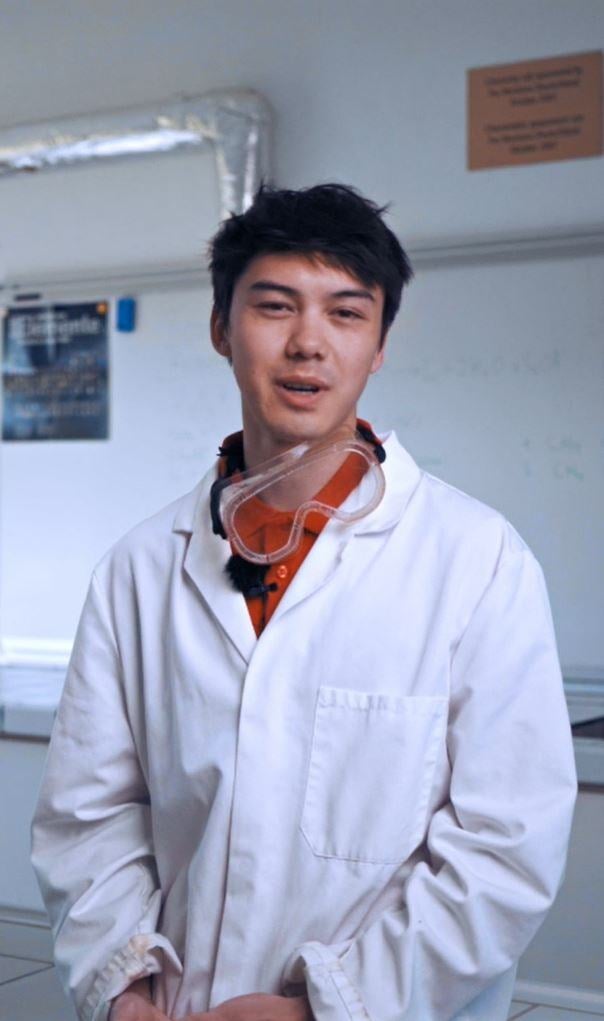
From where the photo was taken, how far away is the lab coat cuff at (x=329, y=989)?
1056 mm

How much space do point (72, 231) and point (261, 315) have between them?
108 inches

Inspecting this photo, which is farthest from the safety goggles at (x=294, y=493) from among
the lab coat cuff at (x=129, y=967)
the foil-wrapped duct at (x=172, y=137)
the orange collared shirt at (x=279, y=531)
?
the foil-wrapped duct at (x=172, y=137)

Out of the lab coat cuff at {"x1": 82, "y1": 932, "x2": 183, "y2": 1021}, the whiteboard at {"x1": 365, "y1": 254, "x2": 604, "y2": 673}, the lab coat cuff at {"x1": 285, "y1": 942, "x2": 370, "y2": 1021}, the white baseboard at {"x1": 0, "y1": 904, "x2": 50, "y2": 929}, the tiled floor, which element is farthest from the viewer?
the whiteboard at {"x1": 365, "y1": 254, "x2": 604, "y2": 673}

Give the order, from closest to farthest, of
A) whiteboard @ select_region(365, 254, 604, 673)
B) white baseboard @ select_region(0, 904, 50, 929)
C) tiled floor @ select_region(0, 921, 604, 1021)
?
1. tiled floor @ select_region(0, 921, 604, 1021)
2. white baseboard @ select_region(0, 904, 50, 929)
3. whiteboard @ select_region(365, 254, 604, 673)

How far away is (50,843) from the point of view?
129 cm

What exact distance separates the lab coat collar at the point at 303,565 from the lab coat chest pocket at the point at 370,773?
10 centimetres

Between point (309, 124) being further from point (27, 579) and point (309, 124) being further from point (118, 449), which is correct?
point (27, 579)

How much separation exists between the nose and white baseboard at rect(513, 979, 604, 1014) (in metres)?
1.34

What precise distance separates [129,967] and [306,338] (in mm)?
597

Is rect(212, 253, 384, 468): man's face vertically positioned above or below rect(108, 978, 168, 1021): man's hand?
above

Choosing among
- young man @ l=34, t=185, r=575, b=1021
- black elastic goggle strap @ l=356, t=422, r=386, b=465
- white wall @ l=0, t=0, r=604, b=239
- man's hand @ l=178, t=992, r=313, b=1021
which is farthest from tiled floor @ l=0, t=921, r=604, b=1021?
white wall @ l=0, t=0, r=604, b=239

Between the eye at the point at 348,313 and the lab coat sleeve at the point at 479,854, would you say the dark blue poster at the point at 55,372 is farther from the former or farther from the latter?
the lab coat sleeve at the point at 479,854

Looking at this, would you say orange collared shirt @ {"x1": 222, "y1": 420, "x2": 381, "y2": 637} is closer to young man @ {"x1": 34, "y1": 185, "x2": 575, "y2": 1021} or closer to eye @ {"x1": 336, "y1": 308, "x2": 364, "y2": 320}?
young man @ {"x1": 34, "y1": 185, "x2": 575, "y2": 1021}

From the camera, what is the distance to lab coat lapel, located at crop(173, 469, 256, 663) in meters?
1.19
